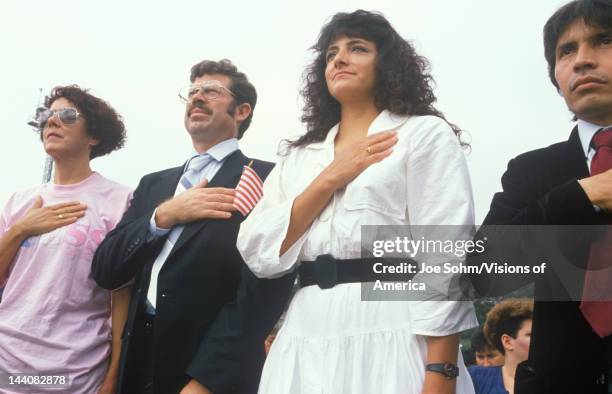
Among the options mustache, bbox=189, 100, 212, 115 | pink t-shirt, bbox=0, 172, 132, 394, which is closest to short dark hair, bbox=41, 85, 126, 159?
pink t-shirt, bbox=0, 172, 132, 394

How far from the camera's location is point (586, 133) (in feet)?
8.13

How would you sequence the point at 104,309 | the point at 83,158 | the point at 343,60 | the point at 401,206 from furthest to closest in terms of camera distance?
the point at 83,158, the point at 104,309, the point at 343,60, the point at 401,206

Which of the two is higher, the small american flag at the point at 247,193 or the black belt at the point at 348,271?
the small american flag at the point at 247,193

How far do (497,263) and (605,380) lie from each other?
52 cm

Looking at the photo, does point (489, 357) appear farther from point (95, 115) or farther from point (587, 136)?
point (587, 136)

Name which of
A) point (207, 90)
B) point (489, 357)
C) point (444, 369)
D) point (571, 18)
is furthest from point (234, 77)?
point (489, 357)

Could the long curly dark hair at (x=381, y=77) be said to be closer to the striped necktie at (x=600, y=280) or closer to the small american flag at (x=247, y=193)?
the small american flag at (x=247, y=193)

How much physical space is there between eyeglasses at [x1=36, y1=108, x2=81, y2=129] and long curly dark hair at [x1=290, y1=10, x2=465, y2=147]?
182 cm

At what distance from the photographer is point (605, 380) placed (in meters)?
2.07

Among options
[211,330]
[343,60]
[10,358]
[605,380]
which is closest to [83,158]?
[10,358]

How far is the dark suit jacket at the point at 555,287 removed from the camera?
83.4 inches

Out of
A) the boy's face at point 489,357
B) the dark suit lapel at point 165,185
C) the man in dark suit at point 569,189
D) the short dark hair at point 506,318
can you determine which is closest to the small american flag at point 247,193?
the dark suit lapel at point 165,185

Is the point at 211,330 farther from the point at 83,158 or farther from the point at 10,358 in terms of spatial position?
the point at 83,158

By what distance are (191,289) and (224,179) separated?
28.1 inches
